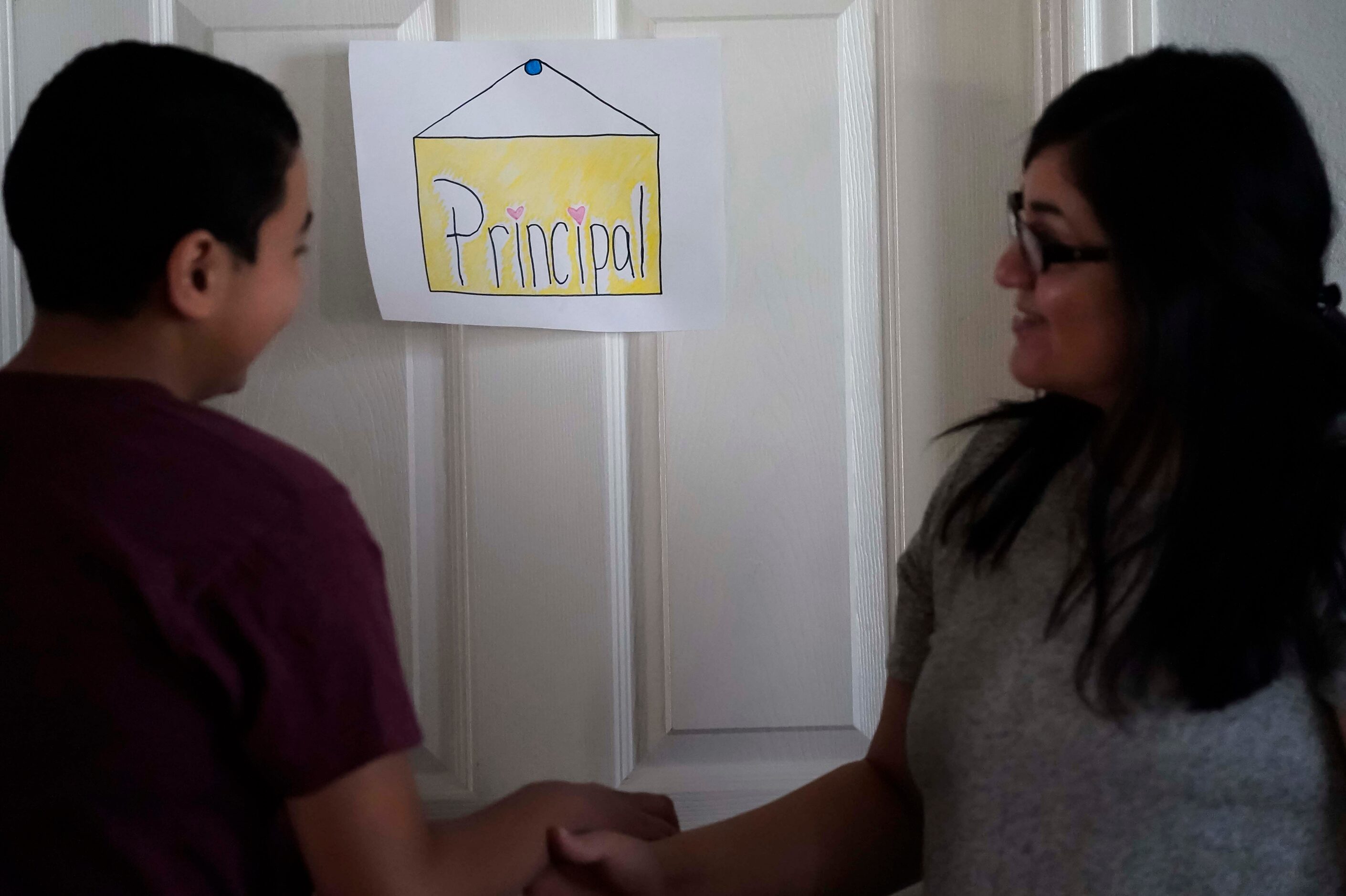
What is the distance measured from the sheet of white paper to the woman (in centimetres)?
31

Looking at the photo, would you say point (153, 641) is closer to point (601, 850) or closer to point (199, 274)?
point (199, 274)

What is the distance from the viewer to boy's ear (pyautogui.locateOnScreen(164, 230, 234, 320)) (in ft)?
2.03

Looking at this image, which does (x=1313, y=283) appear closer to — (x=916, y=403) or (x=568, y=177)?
(x=916, y=403)

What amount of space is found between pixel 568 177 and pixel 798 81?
0.23 meters

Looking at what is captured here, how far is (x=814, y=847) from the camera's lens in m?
0.86

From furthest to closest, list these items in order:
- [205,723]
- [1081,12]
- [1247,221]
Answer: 1. [1081,12]
2. [1247,221]
3. [205,723]

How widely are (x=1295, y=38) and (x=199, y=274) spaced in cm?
90

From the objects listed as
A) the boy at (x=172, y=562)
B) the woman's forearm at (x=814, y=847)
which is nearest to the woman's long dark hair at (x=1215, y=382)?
the woman's forearm at (x=814, y=847)

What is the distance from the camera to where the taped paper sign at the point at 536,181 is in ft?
3.05

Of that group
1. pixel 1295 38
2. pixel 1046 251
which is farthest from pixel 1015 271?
pixel 1295 38

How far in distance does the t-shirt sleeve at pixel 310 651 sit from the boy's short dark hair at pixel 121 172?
18 centimetres

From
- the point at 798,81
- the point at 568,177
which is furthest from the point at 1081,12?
the point at 568,177

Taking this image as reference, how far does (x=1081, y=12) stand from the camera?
910mm

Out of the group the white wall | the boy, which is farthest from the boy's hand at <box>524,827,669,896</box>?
the white wall
